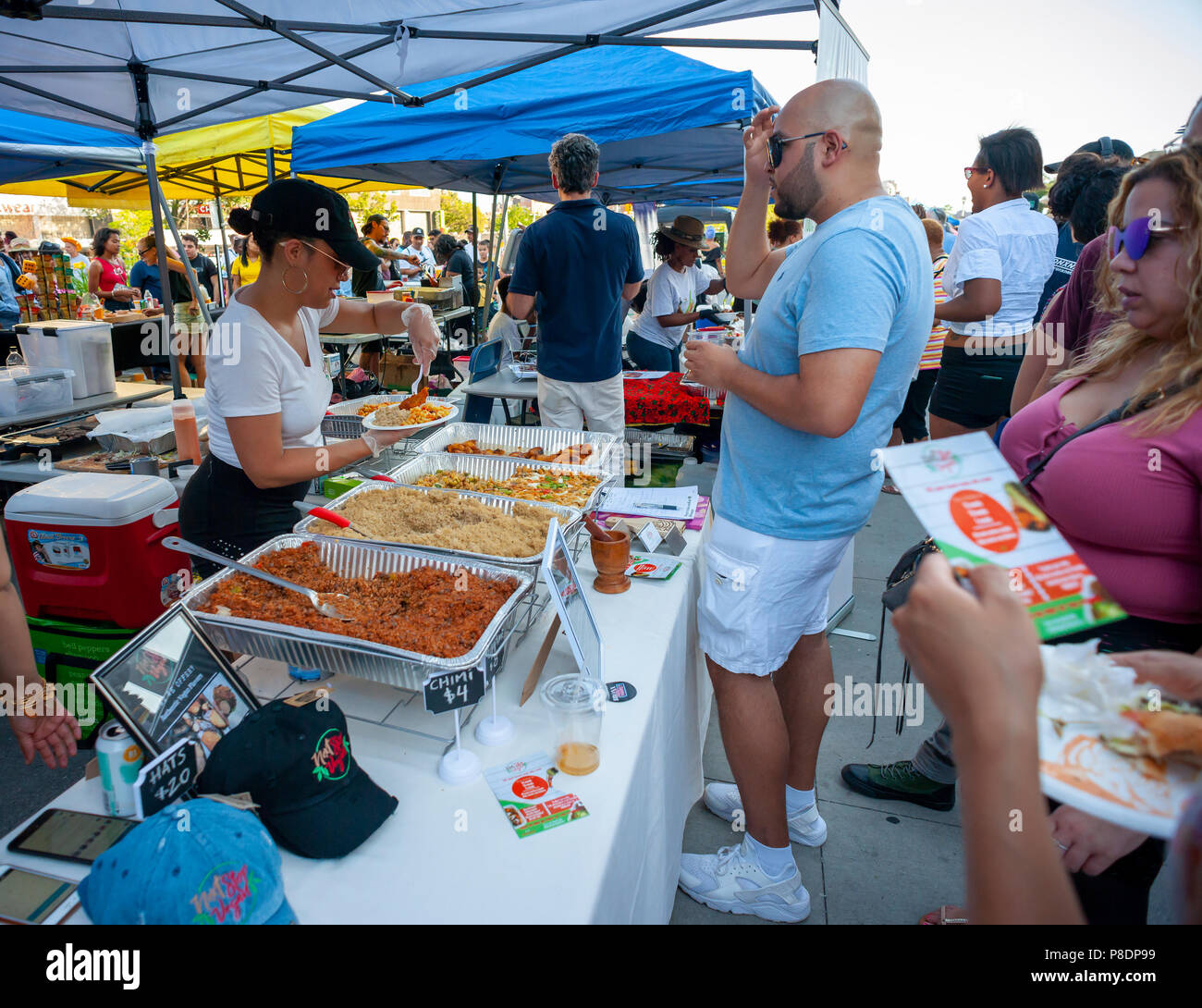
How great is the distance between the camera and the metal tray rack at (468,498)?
1.94 metres

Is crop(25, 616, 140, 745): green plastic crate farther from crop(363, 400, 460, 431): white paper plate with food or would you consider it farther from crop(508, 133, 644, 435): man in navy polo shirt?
crop(508, 133, 644, 435): man in navy polo shirt

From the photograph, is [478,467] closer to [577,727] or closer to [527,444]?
[527,444]

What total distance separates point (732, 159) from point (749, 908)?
684 cm

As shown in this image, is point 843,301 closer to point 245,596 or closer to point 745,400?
point 745,400

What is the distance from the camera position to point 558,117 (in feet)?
16.7

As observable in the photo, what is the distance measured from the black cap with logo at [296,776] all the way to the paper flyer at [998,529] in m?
0.97

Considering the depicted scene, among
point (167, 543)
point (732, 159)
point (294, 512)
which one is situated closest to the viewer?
point (167, 543)

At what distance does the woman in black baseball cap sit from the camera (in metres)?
2.04

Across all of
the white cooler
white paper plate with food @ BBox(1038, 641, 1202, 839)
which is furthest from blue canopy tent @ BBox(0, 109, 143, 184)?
white paper plate with food @ BBox(1038, 641, 1202, 839)

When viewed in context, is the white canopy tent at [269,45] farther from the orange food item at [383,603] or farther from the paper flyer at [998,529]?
the paper flyer at [998,529]

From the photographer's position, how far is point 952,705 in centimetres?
76

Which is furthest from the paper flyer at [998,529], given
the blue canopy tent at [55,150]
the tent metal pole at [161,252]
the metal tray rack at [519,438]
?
the tent metal pole at [161,252]
